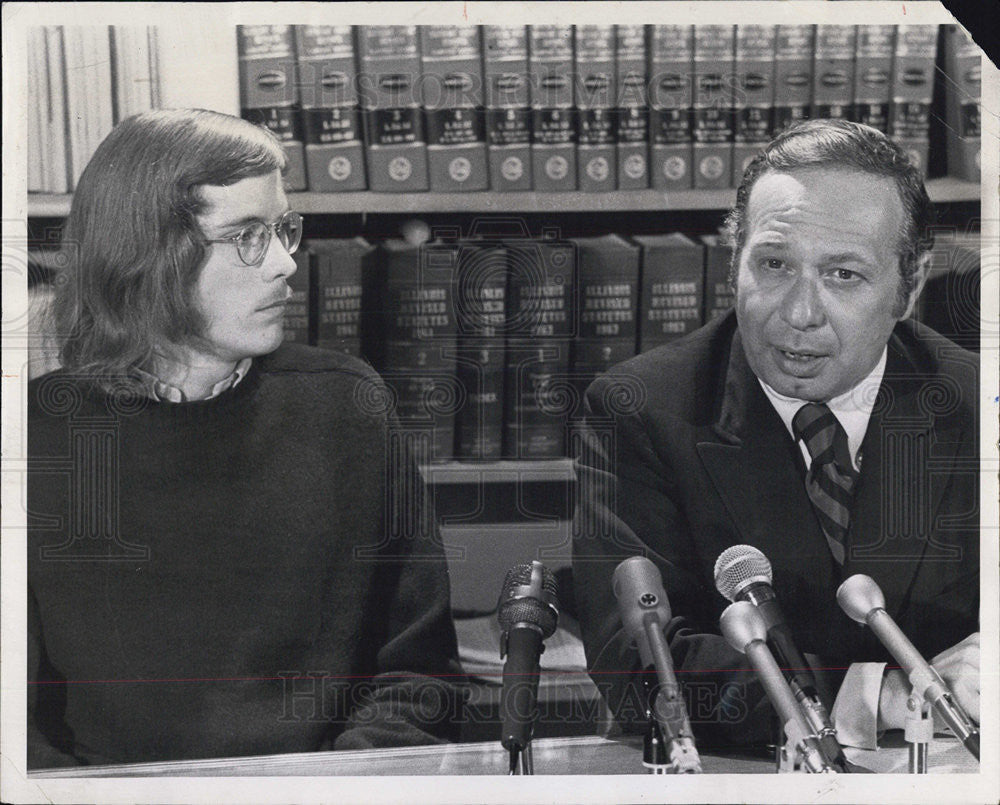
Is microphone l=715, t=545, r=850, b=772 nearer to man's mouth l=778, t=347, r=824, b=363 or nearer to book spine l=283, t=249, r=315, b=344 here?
man's mouth l=778, t=347, r=824, b=363

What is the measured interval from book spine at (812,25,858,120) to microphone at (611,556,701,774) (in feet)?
2.38

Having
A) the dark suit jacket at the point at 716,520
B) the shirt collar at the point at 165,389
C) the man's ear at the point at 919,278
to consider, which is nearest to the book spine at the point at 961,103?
the man's ear at the point at 919,278

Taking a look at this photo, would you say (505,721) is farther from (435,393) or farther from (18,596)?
(18,596)

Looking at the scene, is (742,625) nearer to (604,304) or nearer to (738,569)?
(738,569)

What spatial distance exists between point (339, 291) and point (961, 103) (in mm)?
976

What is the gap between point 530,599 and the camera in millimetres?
1687

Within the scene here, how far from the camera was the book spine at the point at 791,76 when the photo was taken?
1788mm

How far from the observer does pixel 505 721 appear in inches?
68.3

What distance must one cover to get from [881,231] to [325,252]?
0.81m

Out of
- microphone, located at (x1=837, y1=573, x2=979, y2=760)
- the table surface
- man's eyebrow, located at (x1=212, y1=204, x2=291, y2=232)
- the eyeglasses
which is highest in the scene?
man's eyebrow, located at (x1=212, y1=204, x2=291, y2=232)

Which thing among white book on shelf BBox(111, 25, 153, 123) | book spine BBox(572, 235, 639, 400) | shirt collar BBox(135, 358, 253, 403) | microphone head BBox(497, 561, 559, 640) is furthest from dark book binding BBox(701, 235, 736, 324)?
white book on shelf BBox(111, 25, 153, 123)

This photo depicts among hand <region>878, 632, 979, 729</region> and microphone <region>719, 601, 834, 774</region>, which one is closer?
microphone <region>719, 601, 834, 774</region>

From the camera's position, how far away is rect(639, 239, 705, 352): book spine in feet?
5.84

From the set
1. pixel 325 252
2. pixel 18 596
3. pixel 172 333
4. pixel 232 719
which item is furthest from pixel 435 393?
pixel 18 596
